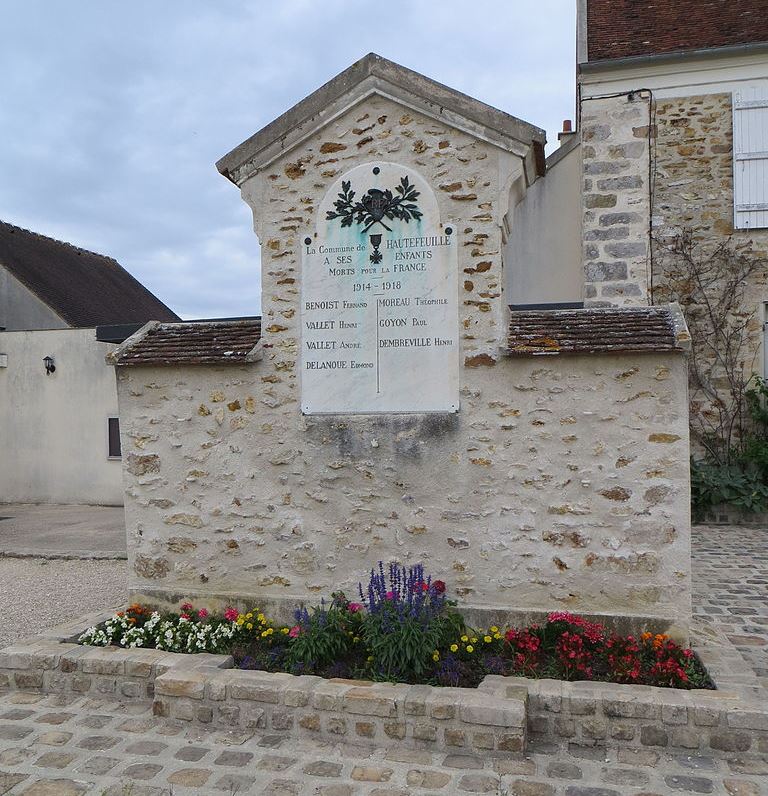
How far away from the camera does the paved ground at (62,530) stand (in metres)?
8.73

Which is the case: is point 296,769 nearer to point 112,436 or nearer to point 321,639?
point 321,639

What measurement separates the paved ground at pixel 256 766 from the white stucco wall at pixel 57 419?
9.10m

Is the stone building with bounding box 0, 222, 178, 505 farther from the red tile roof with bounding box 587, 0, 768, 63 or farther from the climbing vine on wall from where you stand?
the red tile roof with bounding box 587, 0, 768, 63

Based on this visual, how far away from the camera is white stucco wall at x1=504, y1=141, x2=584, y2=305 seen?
9.84 m

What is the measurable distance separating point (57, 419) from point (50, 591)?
6901 mm

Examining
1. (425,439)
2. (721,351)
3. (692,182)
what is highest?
(692,182)

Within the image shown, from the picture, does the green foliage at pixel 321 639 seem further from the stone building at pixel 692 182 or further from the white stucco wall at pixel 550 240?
the white stucco wall at pixel 550 240

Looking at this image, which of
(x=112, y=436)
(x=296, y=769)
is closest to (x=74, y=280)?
(x=112, y=436)

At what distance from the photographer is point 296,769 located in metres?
3.41

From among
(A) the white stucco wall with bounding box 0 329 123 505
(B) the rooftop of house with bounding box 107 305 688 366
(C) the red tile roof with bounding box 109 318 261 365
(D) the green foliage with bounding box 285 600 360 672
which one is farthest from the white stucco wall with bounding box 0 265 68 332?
(D) the green foliage with bounding box 285 600 360 672

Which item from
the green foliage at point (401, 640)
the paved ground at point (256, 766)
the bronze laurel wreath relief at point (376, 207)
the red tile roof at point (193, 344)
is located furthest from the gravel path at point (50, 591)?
the bronze laurel wreath relief at point (376, 207)

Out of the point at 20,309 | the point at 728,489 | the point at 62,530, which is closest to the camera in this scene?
the point at 728,489

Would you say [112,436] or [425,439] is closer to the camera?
[425,439]

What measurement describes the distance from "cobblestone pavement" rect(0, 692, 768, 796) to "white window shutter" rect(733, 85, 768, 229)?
Answer: 804cm
